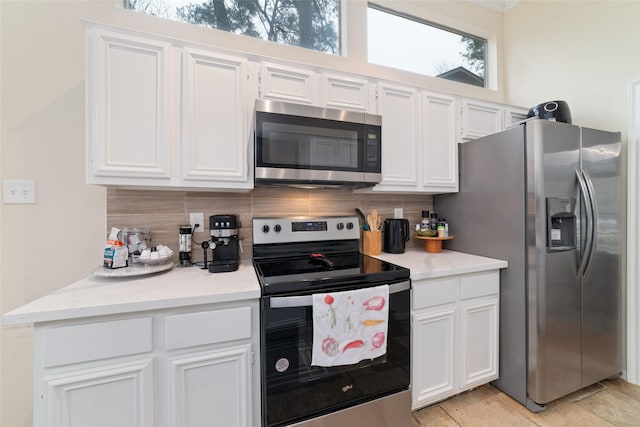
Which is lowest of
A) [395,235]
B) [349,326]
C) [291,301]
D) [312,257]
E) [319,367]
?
[319,367]

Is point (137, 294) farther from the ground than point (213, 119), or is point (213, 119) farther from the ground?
point (213, 119)

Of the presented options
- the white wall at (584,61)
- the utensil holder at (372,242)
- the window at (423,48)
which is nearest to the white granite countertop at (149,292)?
the utensil holder at (372,242)

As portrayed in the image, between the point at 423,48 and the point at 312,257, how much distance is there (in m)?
2.24

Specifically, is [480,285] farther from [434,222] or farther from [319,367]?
[319,367]

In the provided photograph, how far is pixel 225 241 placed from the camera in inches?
60.9

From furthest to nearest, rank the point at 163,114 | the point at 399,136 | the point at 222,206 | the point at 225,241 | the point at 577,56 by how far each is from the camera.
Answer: the point at 577,56
the point at 399,136
the point at 222,206
the point at 225,241
the point at 163,114

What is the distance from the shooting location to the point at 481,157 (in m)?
1.91

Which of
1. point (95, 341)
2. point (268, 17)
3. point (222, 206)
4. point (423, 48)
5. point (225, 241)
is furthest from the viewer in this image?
point (423, 48)

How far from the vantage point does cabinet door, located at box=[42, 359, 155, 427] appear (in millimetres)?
960

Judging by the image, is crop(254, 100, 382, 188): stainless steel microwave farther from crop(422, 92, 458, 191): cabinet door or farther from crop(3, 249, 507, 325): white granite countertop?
crop(3, 249, 507, 325): white granite countertop

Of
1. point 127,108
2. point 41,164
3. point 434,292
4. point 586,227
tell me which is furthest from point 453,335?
point 41,164

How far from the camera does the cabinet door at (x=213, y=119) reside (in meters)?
1.41

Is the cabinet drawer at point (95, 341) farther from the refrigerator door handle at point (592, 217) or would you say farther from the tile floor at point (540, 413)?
the refrigerator door handle at point (592, 217)

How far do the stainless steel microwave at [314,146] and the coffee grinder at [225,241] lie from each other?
298mm
